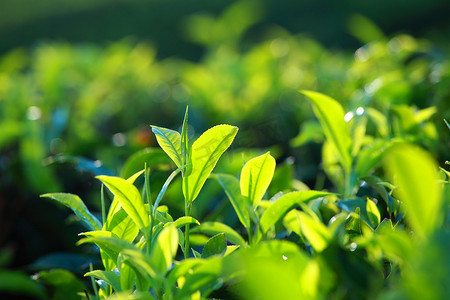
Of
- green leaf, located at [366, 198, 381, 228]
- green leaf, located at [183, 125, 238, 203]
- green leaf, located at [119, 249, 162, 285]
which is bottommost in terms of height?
green leaf, located at [366, 198, 381, 228]

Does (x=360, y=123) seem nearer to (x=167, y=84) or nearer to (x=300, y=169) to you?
(x=300, y=169)

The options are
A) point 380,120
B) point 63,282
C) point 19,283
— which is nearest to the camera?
point 63,282

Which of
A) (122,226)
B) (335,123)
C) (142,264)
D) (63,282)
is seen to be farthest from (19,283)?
(335,123)

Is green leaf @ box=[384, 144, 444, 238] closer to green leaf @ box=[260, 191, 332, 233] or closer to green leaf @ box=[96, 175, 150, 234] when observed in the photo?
green leaf @ box=[260, 191, 332, 233]

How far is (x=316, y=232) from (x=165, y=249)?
0.80 ft

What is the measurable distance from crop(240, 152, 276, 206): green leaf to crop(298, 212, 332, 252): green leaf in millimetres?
230

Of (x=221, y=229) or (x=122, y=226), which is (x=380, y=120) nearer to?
(x=221, y=229)

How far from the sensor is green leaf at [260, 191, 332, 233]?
94 centimetres

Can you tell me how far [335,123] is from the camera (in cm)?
122

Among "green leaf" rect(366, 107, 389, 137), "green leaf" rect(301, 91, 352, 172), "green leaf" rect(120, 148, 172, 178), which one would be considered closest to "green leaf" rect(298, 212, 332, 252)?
"green leaf" rect(301, 91, 352, 172)

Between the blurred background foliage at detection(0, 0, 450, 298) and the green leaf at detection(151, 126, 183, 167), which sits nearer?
the green leaf at detection(151, 126, 183, 167)

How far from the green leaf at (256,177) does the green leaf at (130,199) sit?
21cm

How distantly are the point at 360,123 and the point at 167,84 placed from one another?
213 cm

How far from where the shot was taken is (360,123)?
1287 mm
